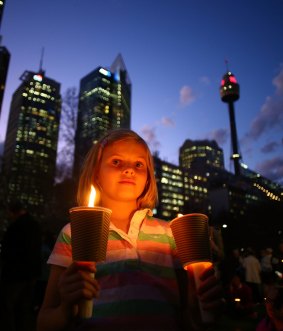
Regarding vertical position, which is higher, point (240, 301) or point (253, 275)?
point (253, 275)

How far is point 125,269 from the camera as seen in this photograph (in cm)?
179

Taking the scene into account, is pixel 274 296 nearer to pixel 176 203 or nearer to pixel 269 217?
pixel 269 217

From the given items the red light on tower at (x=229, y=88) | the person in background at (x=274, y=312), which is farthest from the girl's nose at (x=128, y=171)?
the red light on tower at (x=229, y=88)

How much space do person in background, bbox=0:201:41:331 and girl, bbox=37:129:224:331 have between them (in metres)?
4.31

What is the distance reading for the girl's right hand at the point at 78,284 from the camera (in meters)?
1.28

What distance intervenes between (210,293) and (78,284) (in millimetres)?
646

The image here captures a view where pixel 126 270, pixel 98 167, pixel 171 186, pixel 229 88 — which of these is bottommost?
pixel 126 270

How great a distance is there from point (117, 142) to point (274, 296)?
351 centimetres

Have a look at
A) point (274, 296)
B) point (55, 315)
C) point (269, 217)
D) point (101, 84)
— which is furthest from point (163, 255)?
point (269, 217)

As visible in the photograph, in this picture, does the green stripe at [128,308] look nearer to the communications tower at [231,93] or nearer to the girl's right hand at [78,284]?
the girl's right hand at [78,284]

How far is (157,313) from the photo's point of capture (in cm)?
171

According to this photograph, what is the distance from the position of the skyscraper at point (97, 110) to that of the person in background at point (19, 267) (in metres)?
9.78

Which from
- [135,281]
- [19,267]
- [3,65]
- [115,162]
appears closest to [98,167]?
[115,162]

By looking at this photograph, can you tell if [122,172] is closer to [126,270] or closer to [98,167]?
[98,167]
